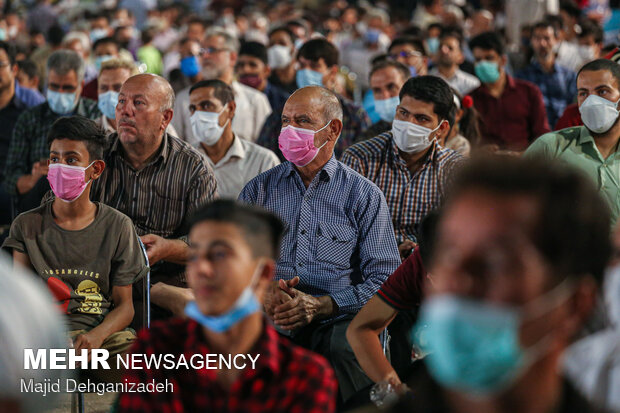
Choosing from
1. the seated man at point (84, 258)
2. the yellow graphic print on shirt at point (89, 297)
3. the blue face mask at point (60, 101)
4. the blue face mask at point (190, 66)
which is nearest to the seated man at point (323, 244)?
the seated man at point (84, 258)

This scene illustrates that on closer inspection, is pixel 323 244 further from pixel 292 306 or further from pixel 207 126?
pixel 207 126

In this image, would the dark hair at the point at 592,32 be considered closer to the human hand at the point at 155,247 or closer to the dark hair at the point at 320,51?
the dark hair at the point at 320,51

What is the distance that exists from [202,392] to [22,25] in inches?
604

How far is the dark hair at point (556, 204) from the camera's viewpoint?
1.63m

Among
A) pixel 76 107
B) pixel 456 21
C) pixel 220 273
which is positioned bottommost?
pixel 220 273

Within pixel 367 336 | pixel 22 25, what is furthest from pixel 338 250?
pixel 22 25

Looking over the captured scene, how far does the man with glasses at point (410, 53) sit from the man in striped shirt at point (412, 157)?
3.05 metres

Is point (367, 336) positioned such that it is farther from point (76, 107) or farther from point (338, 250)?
point (76, 107)

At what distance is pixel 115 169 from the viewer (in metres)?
4.55

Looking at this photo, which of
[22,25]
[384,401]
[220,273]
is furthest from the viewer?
[22,25]

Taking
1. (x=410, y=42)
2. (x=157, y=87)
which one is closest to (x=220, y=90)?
(x=157, y=87)

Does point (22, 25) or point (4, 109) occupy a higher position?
point (22, 25)

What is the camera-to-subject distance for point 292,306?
379 cm

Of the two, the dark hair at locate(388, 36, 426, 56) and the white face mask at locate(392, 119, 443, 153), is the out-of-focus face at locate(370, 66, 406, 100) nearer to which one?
the white face mask at locate(392, 119, 443, 153)
